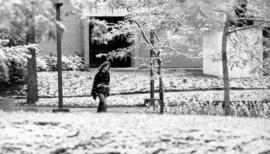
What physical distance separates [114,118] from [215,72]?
24.9m

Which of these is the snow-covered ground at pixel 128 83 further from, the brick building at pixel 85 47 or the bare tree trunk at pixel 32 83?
the brick building at pixel 85 47

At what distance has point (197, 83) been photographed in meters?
30.5

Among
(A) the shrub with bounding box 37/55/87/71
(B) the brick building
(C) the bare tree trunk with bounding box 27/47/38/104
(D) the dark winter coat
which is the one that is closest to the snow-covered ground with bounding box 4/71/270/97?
(A) the shrub with bounding box 37/55/87/71

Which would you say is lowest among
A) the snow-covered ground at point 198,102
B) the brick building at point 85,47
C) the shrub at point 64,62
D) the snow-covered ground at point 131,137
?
the snow-covered ground at point 198,102

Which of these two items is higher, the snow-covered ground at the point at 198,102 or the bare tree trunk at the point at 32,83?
the bare tree trunk at the point at 32,83

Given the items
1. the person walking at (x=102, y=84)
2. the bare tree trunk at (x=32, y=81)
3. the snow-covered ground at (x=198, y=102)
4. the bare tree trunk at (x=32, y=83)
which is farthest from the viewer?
the bare tree trunk at (x=32, y=83)

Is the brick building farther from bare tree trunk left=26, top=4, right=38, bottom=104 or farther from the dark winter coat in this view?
the dark winter coat

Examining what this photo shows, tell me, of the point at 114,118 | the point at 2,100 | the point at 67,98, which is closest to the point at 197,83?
the point at 67,98

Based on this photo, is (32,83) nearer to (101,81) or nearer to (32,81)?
(32,81)

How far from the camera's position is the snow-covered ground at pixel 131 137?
7.45 metres

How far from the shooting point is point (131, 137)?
754cm

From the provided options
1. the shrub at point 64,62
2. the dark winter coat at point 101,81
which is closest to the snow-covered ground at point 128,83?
the shrub at point 64,62

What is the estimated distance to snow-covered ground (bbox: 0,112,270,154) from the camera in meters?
7.45

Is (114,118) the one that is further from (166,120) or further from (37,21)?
(37,21)
